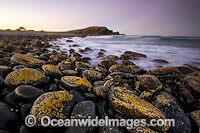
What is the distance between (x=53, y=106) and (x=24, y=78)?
86 centimetres

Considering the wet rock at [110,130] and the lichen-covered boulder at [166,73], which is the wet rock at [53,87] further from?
the lichen-covered boulder at [166,73]

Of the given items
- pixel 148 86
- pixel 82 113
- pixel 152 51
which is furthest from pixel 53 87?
pixel 152 51

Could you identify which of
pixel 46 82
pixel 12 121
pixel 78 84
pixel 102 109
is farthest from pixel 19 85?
pixel 102 109

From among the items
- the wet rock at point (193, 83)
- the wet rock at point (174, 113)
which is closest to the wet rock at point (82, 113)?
the wet rock at point (174, 113)

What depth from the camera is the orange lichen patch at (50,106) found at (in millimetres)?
1194

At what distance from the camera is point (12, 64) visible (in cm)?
257

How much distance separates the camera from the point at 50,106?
1.24 m

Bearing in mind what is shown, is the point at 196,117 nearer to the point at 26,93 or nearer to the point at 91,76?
the point at 91,76

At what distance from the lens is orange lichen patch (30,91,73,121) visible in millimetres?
1194

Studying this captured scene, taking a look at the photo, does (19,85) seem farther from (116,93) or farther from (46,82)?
(116,93)

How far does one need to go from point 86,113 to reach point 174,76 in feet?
7.80

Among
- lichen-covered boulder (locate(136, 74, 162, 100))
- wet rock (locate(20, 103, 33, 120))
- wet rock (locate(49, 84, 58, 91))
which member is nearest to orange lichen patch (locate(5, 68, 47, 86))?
wet rock (locate(49, 84, 58, 91))

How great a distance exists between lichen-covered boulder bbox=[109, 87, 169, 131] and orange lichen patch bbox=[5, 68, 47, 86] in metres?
1.35

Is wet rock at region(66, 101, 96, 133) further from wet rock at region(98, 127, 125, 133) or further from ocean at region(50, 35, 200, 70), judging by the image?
ocean at region(50, 35, 200, 70)
